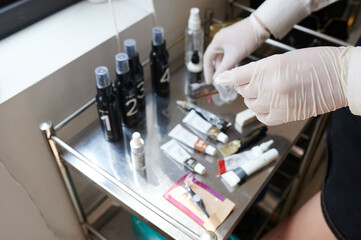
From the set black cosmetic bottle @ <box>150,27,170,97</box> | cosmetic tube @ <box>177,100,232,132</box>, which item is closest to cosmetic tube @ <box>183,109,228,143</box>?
cosmetic tube @ <box>177,100,232,132</box>

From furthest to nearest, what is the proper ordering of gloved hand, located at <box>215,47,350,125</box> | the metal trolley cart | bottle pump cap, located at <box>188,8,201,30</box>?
bottle pump cap, located at <box>188,8,201,30</box> → the metal trolley cart → gloved hand, located at <box>215,47,350,125</box>

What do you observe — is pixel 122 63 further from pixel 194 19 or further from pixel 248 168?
pixel 248 168

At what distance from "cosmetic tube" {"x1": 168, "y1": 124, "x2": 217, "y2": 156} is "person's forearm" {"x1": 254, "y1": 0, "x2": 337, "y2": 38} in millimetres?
375

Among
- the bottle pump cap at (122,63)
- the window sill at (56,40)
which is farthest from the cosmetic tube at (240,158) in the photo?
the window sill at (56,40)

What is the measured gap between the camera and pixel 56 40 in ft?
3.31

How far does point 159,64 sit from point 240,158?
34 cm

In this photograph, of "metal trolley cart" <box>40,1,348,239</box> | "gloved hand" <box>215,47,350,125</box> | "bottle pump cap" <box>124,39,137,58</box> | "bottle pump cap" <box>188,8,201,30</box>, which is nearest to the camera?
"gloved hand" <box>215,47,350,125</box>

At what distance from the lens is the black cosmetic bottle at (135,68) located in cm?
94

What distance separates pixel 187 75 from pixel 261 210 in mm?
582

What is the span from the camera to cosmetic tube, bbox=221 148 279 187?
90 centimetres

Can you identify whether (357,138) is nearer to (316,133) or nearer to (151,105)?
(316,133)

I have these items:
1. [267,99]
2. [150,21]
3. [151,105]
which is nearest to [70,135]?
[151,105]

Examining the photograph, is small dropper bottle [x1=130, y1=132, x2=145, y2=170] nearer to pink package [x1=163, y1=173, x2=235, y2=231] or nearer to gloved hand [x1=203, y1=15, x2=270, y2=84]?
pink package [x1=163, y1=173, x2=235, y2=231]

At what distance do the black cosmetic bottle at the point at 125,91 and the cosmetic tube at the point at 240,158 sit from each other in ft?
0.89
